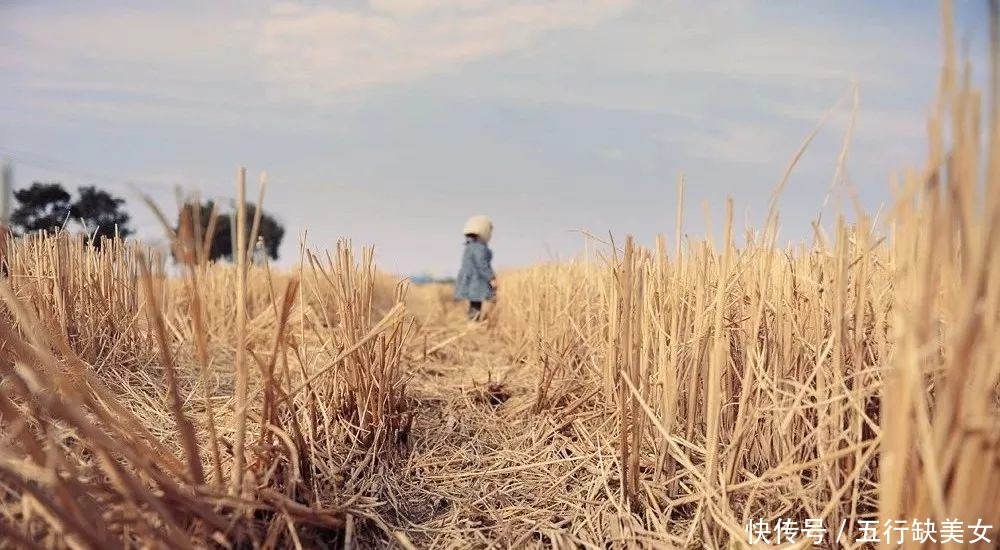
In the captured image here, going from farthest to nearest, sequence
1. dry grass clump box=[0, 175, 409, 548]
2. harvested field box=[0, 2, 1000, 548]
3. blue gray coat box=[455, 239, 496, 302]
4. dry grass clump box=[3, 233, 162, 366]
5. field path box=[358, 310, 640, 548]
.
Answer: blue gray coat box=[455, 239, 496, 302] → dry grass clump box=[3, 233, 162, 366] → field path box=[358, 310, 640, 548] → dry grass clump box=[0, 175, 409, 548] → harvested field box=[0, 2, 1000, 548]

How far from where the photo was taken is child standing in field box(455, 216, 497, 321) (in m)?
7.02

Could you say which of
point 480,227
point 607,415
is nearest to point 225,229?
point 480,227

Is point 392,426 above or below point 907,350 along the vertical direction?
below

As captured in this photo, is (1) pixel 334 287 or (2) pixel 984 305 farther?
(1) pixel 334 287

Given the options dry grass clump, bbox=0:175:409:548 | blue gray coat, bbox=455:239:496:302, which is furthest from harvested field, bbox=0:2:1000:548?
blue gray coat, bbox=455:239:496:302

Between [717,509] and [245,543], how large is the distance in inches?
43.8

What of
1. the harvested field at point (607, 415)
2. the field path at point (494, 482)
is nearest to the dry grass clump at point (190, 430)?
the harvested field at point (607, 415)

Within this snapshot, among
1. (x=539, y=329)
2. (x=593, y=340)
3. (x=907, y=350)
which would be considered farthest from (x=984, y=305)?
(x=539, y=329)

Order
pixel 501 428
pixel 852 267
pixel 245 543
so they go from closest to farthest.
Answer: pixel 245 543
pixel 852 267
pixel 501 428

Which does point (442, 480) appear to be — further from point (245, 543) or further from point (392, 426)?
point (245, 543)

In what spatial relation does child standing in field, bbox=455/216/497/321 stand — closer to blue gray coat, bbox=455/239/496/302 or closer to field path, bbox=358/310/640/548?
blue gray coat, bbox=455/239/496/302

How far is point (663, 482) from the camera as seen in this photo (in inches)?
76.7

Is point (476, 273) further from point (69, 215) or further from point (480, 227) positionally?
point (69, 215)

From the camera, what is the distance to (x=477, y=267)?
7.07 m
